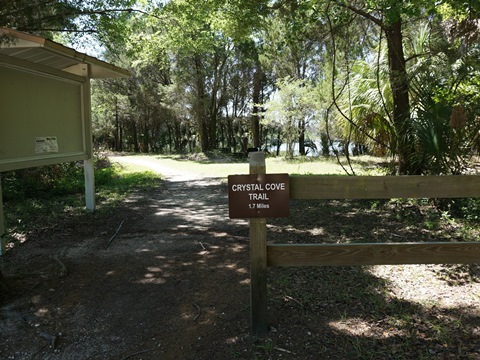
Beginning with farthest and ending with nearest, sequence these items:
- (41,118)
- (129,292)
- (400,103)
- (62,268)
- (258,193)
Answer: (400,103)
(41,118)
(62,268)
(129,292)
(258,193)

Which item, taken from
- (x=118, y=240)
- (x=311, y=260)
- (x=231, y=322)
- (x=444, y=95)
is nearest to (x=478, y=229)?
(x=444, y=95)

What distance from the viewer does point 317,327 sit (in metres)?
3.30

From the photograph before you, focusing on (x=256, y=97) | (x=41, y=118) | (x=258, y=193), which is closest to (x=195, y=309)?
(x=258, y=193)

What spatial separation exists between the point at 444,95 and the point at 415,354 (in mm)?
5343

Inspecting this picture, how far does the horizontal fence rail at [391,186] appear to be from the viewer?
301cm

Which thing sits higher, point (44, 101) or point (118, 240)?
point (44, 101)

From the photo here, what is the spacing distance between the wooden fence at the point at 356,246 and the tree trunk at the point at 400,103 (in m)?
4.43

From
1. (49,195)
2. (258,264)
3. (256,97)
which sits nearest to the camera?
(258,264)

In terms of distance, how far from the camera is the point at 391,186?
3.02m

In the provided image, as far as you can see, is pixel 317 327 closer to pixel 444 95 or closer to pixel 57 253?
pixel 57 253

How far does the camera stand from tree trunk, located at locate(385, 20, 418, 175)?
7.22 m

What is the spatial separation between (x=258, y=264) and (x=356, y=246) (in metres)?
0.80

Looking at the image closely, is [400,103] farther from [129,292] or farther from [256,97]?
[256,97]

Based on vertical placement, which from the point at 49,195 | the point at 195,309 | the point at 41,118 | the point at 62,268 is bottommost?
the point at 195,309
